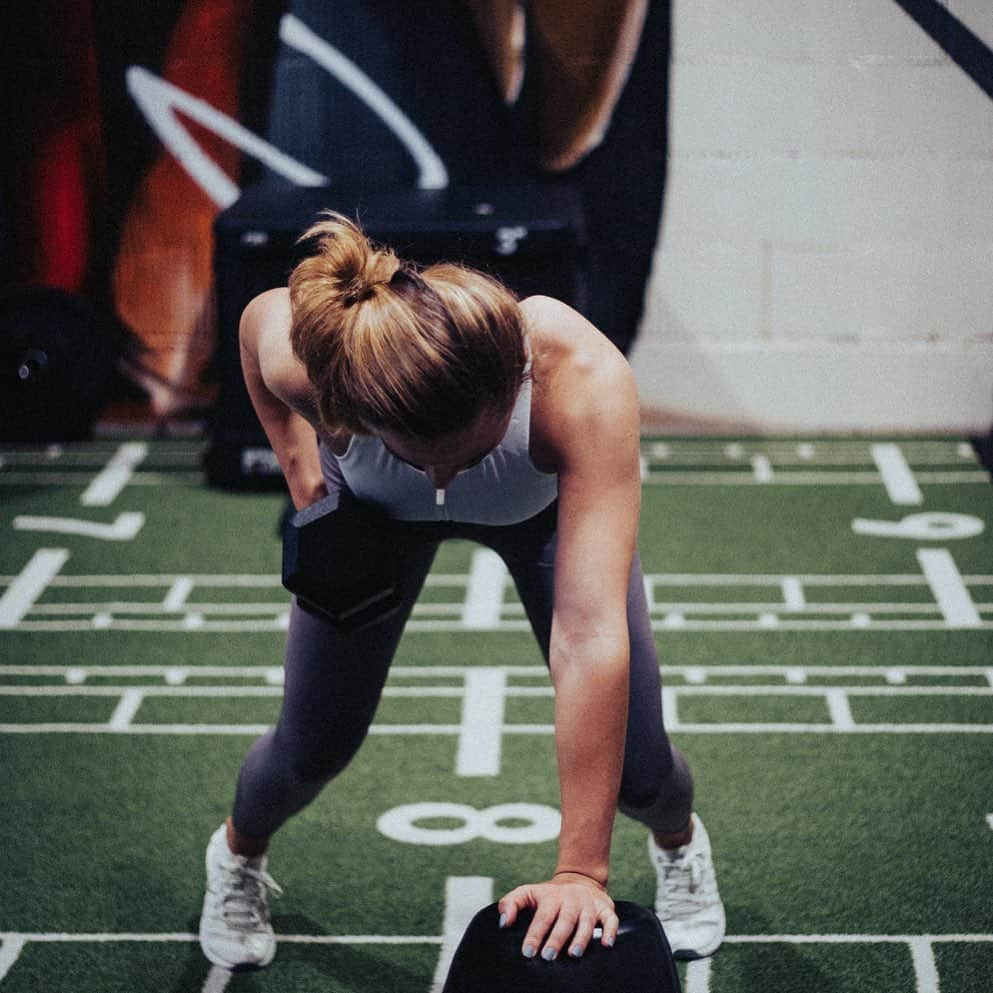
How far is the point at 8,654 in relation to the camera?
3434mm

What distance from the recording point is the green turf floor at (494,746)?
2297mm

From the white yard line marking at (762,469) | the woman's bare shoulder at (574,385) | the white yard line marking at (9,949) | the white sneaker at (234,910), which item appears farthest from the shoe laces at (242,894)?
the white yard line marking at (762,469)

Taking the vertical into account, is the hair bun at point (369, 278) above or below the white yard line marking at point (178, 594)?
above

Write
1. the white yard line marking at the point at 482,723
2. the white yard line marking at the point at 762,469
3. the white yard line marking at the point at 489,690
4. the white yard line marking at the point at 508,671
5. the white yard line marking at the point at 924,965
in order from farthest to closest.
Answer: the white yard line marking at the point at 762,469 → the white yard line marking at the point at 508,671 → the white yard line marking at the point at 489,690 → the white yard line marking at the point at 482,723 → the white yard line marking at the point at 924,965

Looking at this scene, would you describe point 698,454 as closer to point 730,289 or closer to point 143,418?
point 730,289

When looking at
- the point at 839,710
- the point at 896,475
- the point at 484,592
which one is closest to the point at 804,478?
the point at 896,475

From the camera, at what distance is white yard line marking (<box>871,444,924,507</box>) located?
14.6 feet

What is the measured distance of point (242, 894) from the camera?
2227 mm

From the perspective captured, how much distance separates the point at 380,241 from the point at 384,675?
8.15 ft

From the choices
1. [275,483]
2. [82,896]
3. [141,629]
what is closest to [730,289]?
[275,483]

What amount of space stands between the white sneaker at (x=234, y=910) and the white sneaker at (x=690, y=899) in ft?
1.97

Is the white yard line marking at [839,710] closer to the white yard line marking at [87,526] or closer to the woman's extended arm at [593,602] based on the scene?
the woman's extended arm at [593,602]

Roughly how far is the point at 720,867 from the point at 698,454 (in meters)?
2.57

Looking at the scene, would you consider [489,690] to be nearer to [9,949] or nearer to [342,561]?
[9,949]
